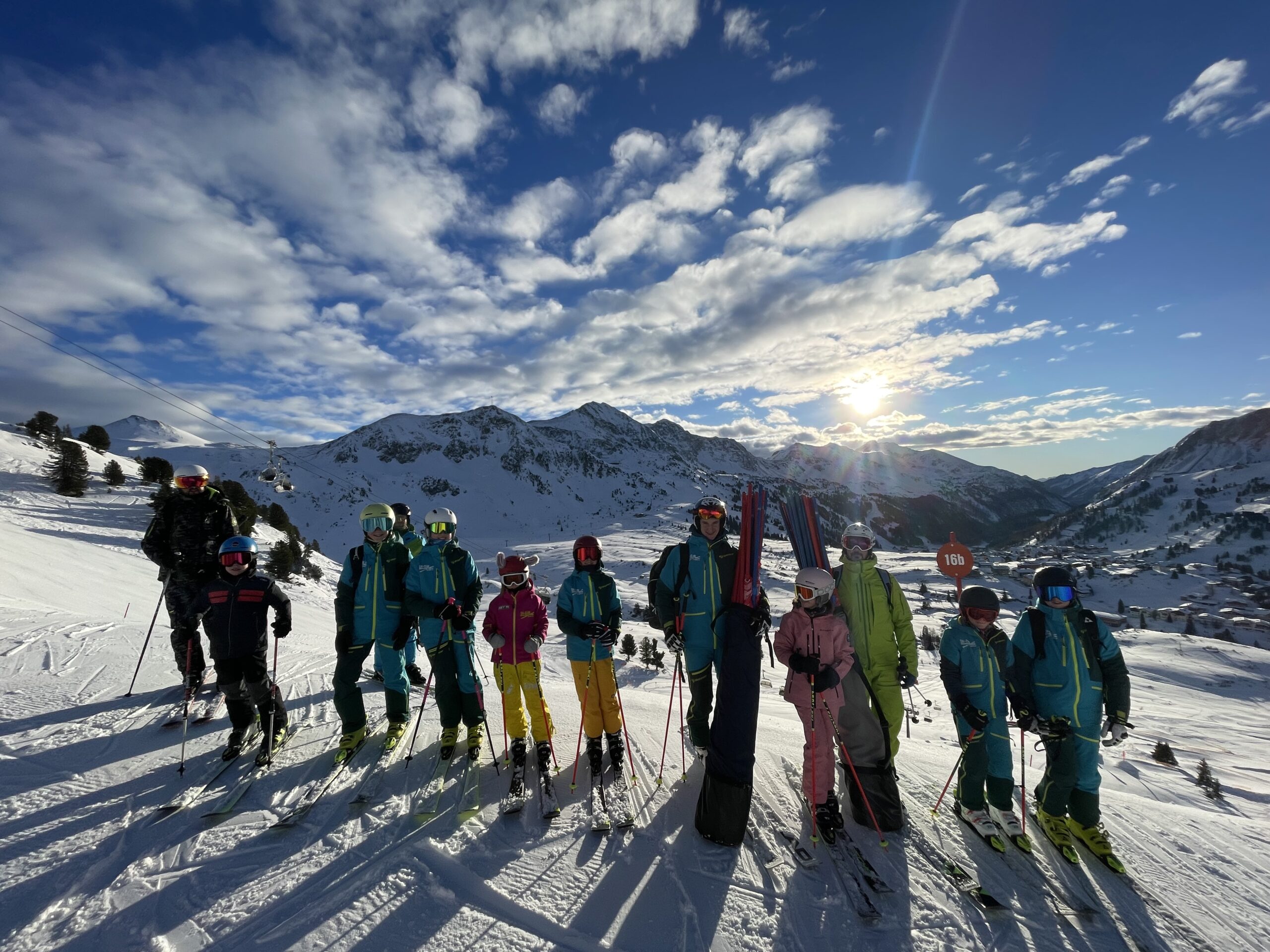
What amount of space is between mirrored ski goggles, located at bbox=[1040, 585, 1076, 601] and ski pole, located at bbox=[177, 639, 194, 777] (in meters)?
8.19

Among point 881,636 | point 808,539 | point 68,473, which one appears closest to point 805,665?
point 881,636

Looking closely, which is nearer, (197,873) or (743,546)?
(197,873)

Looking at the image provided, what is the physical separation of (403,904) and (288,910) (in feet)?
2.47

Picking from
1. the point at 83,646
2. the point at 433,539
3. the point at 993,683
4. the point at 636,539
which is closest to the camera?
the point at 993,683

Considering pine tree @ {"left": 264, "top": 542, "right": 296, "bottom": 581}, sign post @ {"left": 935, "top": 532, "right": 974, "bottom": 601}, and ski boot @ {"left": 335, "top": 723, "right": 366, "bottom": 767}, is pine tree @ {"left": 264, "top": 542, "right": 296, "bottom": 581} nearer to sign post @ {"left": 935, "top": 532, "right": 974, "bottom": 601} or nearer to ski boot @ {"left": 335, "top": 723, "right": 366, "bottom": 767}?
ski boot @ {"left": 335, "top": 723, "right": 366, "bottom": 767}

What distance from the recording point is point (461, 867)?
3.99 metres

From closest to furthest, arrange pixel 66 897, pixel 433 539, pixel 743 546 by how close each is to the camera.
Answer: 1. pixel 66 897
2. pixel 743 546
3. pixel 433 539

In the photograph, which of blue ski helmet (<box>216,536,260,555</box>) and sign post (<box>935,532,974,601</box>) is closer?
blue ski helmet (<box>216,536,260,555</box>)

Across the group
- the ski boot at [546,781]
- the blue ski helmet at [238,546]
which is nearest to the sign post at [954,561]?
the ski boot at [546,781]

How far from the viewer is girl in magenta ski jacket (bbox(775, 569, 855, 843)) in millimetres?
4633

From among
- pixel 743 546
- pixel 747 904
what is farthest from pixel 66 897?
pixel 743 546

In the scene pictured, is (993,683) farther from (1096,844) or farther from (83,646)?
(83,646)

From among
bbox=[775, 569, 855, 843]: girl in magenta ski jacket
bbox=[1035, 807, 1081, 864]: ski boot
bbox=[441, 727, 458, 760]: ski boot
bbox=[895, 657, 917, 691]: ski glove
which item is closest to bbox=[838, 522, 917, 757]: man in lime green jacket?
bbox=[895, 657, 917, 691]: ski glove

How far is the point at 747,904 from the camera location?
3.76 metres
